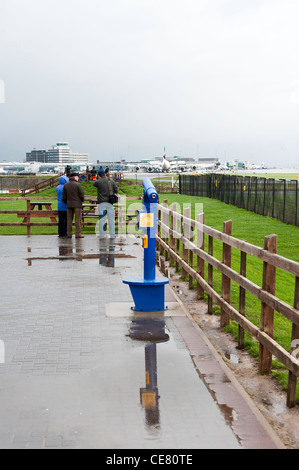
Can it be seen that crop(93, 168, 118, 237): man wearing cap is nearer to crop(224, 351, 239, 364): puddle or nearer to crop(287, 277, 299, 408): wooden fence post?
crop(224, 351, 239, 364): puddle

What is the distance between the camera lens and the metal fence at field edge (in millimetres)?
25891

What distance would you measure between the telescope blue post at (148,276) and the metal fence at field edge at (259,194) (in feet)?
53.3

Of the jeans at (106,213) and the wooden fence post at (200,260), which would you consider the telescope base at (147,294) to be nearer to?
the wooden fence post at (200,260)

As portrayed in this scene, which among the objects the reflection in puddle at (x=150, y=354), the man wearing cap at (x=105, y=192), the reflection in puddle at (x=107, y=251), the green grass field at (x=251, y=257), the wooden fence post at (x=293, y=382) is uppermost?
the man wearing cap at (x=105, y=192)

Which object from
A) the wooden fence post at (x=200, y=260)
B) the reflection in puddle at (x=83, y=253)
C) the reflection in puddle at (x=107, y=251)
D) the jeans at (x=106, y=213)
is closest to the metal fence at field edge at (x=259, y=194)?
the jeans at (x=106, y=213)

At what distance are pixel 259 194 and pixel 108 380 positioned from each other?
25.5 m

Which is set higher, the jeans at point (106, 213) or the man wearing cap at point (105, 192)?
the man wearing cap at point (105, 192)

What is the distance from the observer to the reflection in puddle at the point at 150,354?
532cm

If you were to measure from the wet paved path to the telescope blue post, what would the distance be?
0.25 meters

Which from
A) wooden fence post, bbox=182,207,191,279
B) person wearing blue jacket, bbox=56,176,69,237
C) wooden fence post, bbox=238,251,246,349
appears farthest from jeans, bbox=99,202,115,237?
wooden fence post, bbox=238,251,246,349

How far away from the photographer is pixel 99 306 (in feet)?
31.3
